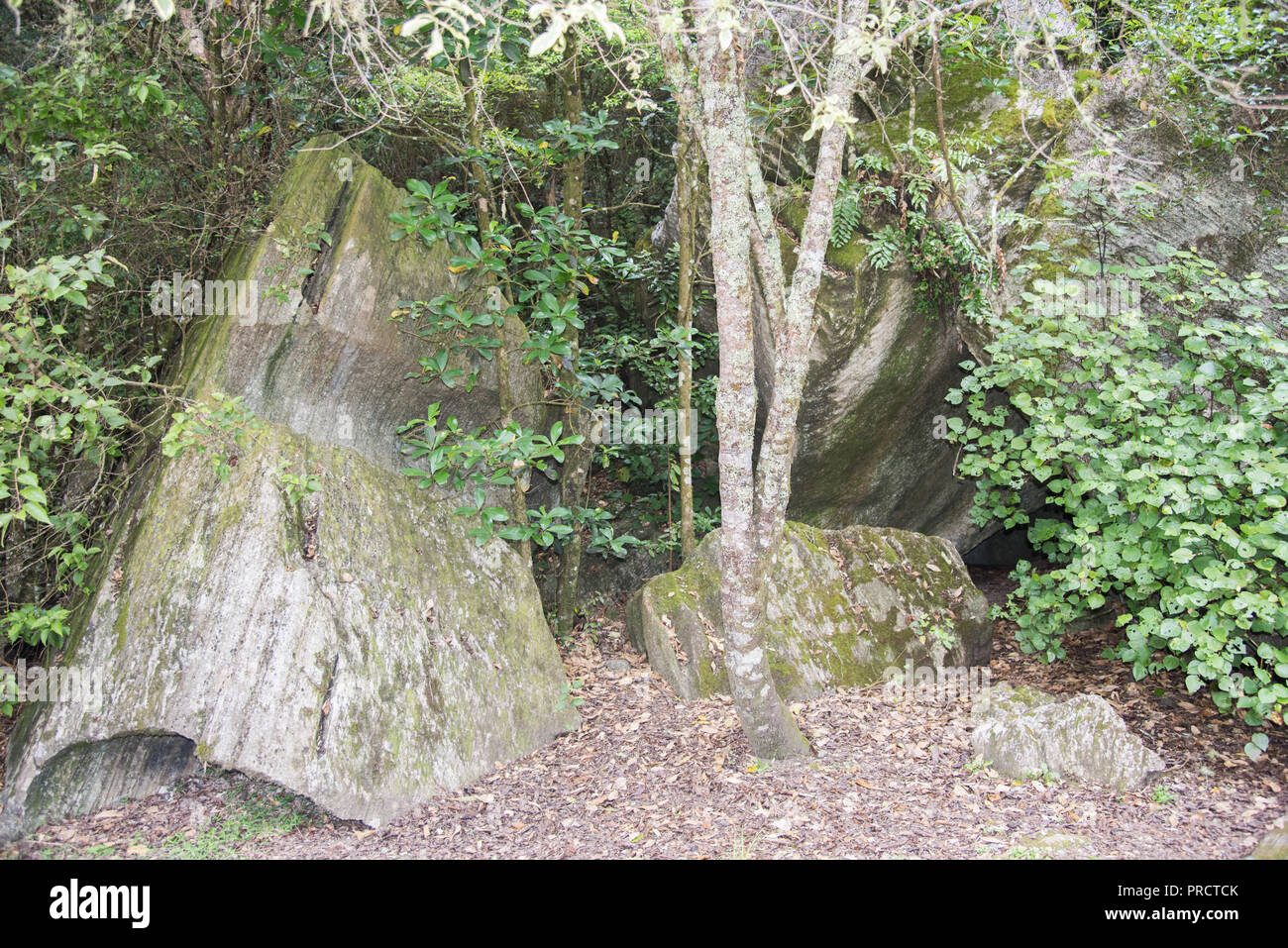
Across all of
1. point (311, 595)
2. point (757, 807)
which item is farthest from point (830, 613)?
point (311, 595)

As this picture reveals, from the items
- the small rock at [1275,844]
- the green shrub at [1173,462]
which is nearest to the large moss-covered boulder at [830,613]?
the green shrub at [1173,462]

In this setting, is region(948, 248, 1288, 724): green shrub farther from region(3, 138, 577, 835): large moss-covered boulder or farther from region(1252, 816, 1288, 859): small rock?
region(3, 138, 577, 835): large moss-covered boulder

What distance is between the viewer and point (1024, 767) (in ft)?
13.5

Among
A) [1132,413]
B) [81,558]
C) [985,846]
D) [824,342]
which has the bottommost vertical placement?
[985,846]

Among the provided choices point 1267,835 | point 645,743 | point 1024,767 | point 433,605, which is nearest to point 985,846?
point 1024,767

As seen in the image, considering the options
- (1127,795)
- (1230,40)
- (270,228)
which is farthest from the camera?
(1230,40)

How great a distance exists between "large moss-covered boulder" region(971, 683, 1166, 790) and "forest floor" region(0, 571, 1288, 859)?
0.09 meters

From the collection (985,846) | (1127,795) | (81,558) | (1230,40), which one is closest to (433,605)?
(81,558)

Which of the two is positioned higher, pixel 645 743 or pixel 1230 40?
pixel 1230 40
